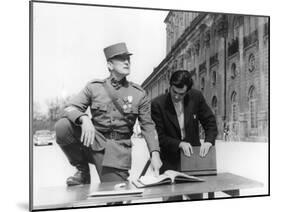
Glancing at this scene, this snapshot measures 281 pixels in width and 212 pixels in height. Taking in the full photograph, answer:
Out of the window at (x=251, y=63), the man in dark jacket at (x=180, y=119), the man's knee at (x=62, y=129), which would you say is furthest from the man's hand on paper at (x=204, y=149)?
the man's knee at (x=62, y=129)

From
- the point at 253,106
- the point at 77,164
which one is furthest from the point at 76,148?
the point at 253,106

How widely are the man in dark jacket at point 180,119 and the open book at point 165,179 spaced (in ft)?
0.15

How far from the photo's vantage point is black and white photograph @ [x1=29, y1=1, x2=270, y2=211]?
2828mm

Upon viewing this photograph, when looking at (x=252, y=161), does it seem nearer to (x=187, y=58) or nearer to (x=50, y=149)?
(x=187, y=58)

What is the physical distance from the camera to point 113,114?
2.93 m

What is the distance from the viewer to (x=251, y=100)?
3287 millimetres

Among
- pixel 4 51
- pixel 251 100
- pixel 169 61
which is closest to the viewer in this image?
pixel 4 51

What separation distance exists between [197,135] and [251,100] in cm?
52

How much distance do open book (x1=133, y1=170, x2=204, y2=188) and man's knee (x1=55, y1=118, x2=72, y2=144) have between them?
0.57 meters

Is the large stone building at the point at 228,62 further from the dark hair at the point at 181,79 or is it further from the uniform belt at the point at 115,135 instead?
the uniform belt at the point at 115,135

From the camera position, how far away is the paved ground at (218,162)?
282cm

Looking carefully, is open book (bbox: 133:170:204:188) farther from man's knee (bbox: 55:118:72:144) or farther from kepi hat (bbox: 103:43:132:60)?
kepi hat (bbox: 103:43:132:60)

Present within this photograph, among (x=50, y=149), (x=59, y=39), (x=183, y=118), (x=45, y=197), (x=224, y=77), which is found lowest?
(x=45, y=197)
